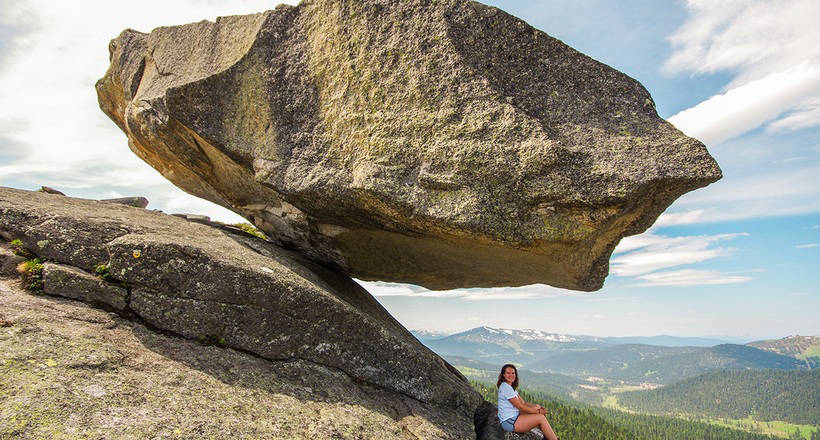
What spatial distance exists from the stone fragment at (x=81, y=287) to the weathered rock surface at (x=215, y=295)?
0.07ft

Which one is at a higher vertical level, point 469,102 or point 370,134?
point 469,102

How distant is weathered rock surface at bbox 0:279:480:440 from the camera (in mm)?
7320

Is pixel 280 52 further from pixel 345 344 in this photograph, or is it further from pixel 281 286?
pixel 345 344

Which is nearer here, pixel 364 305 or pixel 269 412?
pixel 269 412

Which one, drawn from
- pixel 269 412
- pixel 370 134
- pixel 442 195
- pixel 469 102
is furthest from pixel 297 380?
pixel 469 102

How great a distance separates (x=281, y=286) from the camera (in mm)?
11547

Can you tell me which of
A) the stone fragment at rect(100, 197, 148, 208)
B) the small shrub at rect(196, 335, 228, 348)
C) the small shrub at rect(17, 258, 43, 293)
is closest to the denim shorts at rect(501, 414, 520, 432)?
the small shrub at rect(196, 335, 228, 348)

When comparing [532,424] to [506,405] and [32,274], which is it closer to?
[506,405]

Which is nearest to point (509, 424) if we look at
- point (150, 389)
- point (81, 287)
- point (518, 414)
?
point (518, 414)

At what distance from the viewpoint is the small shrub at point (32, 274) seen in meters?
9.91

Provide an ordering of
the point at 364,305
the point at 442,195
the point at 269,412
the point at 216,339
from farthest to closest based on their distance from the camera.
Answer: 1. the point at 364,305
2. the point at 442,195
3. the point at 216,339
4. the point at 269,412

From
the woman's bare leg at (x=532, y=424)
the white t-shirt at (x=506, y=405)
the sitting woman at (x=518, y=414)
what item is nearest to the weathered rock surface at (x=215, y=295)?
the white t-shirt at (x=506, y=405)

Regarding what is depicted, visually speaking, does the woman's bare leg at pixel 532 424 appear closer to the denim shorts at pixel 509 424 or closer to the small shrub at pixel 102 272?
the denim shorts at pixel 509 424

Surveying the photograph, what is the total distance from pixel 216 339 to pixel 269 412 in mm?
2668
